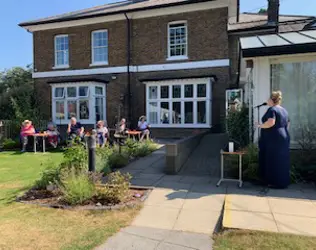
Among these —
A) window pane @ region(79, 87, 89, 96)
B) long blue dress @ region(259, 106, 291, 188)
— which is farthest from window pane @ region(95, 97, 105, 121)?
long blue dress @ region(259, 106, 291, 188)

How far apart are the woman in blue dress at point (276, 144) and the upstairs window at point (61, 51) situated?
15080 mm

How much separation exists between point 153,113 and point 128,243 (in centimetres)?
1244

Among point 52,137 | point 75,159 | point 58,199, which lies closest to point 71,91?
point 52,137

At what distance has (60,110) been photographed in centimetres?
1738

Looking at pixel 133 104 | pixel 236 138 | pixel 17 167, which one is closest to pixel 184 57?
pixel 133 104

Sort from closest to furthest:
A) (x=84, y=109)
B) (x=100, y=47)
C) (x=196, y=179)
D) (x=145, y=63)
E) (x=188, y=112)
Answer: (x=196, y=179) → (x=188, y=112) → (x=145, y=63) → (x=84, y=109) → (x=100, y=47)

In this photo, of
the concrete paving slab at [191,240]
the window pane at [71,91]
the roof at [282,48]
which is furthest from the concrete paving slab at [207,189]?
the window pane at [71,91]

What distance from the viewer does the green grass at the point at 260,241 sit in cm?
336

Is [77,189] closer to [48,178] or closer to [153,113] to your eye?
[48,178]

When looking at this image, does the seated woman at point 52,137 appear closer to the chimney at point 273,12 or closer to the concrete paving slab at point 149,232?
the concrete paving slab at point 149,232

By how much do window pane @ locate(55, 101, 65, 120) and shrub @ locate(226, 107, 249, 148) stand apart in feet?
38.5

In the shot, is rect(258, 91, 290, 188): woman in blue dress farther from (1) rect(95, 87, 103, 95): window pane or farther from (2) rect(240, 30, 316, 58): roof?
(1) rect(95, 87, 103, 95): window pane

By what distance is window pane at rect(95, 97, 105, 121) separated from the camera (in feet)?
54.6

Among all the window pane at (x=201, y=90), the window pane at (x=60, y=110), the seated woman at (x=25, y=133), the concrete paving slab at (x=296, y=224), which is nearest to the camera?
the concrete paving slab at (x=296, y=224)
